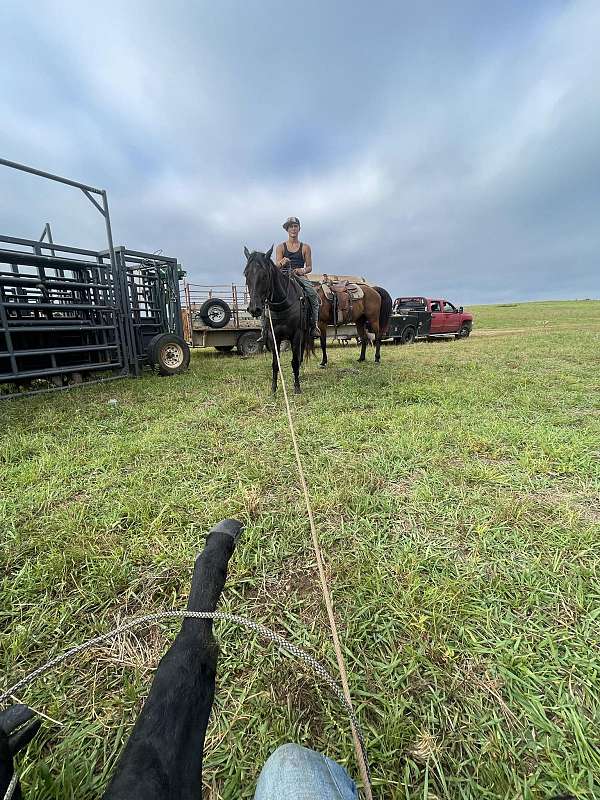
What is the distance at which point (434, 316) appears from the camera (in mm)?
15938

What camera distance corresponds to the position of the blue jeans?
0.77 meters

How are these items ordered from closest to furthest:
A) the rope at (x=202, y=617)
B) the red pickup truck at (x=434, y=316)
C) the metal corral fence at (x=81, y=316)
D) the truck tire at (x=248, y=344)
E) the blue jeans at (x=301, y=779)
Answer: the rope at (x=202, y=617) < the blue jeans at (x=301, y=779) < the metal corral fence at (x=81, y=316) < the truck tire at (x=248, y=344) < the red pickup truck at (x=434, y=316)

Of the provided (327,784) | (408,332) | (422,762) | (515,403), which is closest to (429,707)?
(422,762)

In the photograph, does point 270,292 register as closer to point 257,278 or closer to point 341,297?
point 257,278

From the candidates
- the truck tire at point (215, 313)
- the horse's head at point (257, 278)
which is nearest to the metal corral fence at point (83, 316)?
the truck tire at point (215, 313)

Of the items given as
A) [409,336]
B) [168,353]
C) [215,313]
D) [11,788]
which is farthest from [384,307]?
[11,788]

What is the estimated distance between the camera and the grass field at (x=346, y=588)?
1023 millimetres

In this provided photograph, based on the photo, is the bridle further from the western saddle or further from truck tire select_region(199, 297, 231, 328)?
truck tire select_region(199, 297, 231, 328)

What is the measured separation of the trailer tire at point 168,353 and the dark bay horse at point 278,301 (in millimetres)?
2584

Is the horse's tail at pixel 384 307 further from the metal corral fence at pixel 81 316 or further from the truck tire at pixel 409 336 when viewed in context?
the truck tire at pixel 409 336

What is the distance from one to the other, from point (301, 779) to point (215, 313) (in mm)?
10552

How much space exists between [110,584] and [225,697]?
835mm

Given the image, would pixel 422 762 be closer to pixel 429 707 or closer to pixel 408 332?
pixel 429 707

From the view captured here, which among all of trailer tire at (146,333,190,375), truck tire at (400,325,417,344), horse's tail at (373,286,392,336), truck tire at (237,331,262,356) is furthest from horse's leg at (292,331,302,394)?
truck tire at (400,325,417,344)
